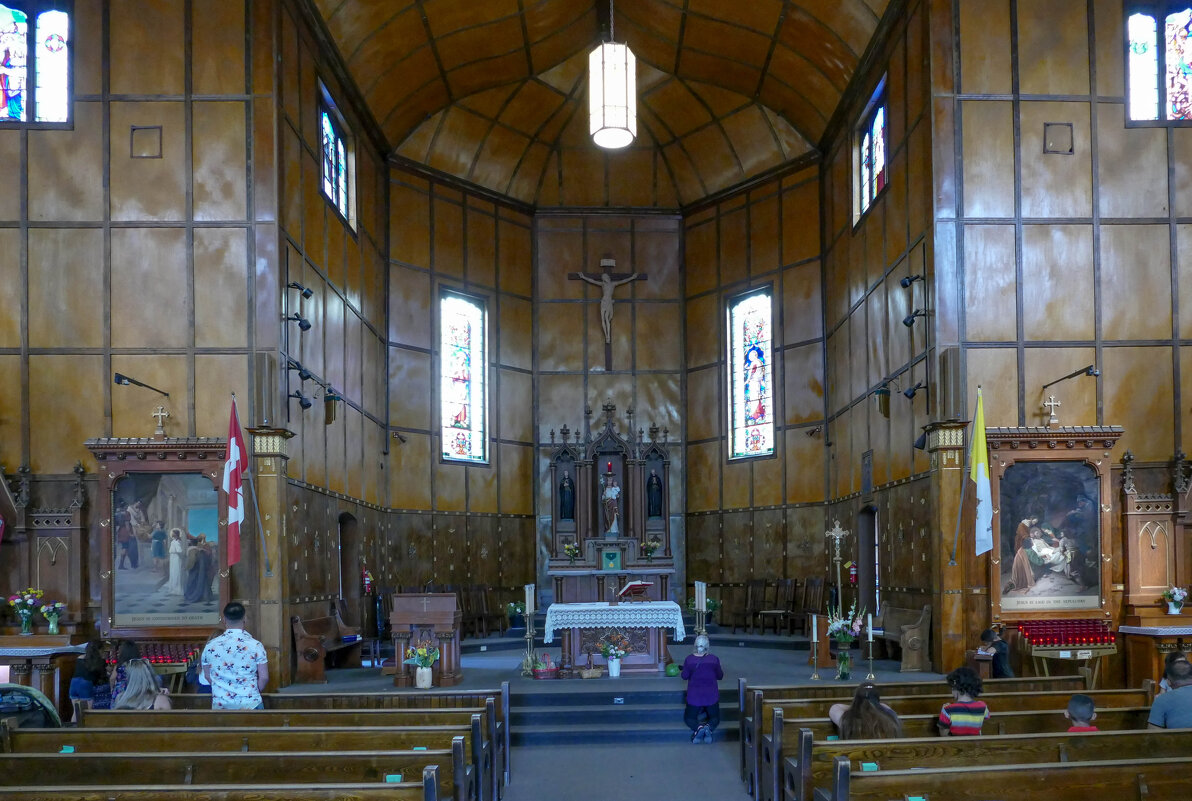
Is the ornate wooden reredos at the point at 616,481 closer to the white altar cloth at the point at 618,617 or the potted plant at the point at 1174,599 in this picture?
the white altar cloth at the point at 618,617

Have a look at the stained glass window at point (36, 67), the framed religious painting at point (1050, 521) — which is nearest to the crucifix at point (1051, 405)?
the framed religious painting at point (1050, 521)

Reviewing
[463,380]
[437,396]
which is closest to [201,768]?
[437,396]

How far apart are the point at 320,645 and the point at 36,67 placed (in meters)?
8.10

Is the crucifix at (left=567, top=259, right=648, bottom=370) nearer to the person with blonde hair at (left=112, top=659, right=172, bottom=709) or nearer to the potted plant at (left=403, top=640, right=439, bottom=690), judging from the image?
the potted plant at (left=403, top=640, right=439, bottom=690)

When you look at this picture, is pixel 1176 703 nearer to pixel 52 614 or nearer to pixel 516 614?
pixel 52 614

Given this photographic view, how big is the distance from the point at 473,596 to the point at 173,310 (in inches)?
343

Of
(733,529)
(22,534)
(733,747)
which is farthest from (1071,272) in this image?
(22,534)

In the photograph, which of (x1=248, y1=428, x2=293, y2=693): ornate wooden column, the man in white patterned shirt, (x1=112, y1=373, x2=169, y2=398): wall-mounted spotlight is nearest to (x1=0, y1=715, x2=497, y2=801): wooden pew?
the man in white patterned shirt

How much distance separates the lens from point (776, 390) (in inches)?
847

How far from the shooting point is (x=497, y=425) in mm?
22344

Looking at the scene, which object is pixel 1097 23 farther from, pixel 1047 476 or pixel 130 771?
pixel 130 771

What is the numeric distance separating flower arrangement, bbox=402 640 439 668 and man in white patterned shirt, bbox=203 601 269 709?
4193 millimetres

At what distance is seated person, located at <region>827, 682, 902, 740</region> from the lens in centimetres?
742

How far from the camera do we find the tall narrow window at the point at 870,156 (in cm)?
1686
